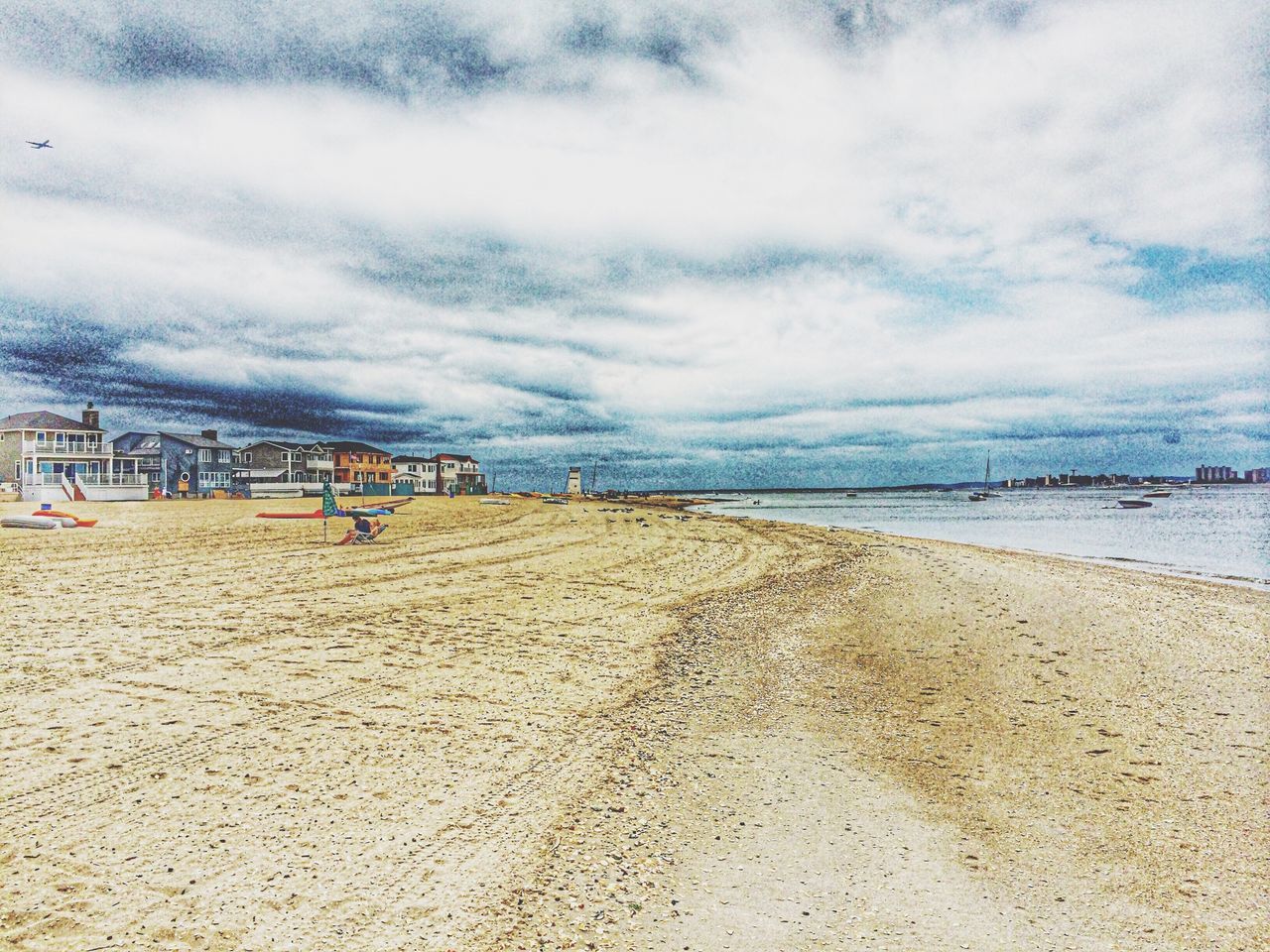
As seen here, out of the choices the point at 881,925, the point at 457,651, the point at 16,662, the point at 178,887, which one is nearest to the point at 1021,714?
the point at 881,925

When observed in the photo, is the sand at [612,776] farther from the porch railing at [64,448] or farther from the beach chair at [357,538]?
the porch railing at [64,448]

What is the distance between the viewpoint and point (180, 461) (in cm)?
7700

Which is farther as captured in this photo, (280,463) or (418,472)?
(418,472)

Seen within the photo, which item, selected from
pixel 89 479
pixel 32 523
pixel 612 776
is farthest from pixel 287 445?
pixel 612 776

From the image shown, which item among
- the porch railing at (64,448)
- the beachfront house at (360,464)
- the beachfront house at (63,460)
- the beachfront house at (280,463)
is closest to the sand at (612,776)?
the beachfront house at (63,460)

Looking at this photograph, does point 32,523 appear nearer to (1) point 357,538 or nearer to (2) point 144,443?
(1) point 357,538

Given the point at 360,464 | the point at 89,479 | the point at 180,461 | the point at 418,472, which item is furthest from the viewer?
the point at 418,472

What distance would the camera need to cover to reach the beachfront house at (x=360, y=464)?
95.8 metres

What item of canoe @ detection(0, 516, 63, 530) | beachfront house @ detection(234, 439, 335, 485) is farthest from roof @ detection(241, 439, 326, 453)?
canoe @ detection(0, 516, 63, 530)

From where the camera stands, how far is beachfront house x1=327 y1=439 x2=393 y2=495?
3772 inches

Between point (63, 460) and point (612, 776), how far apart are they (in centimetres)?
7358

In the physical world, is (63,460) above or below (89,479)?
above

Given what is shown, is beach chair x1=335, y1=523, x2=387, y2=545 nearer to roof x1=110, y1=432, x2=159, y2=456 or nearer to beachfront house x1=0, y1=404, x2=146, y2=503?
beachfront house x1=0, y1=404, x2=146, y2=503

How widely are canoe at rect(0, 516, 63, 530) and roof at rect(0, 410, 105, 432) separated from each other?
4626 centimetres
